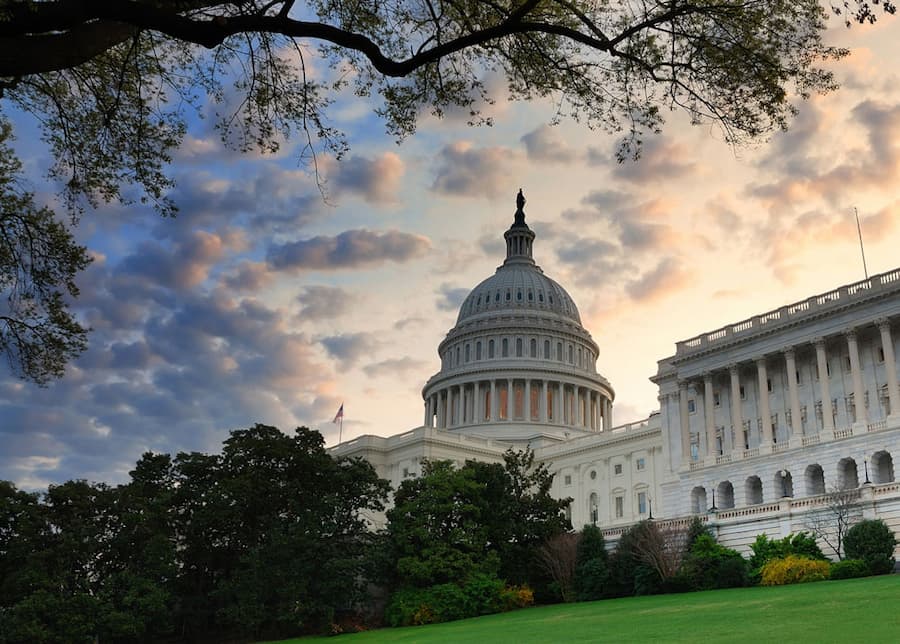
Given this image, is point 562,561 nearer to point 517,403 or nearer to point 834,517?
point 834,517

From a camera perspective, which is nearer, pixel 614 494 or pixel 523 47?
pixel 523 47

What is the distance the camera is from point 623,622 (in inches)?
1517

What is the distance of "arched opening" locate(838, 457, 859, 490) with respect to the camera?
7456cm

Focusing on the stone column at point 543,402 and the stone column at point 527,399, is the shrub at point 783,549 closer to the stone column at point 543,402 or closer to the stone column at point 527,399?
the stone column at point 527,399

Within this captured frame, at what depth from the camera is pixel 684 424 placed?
297ft

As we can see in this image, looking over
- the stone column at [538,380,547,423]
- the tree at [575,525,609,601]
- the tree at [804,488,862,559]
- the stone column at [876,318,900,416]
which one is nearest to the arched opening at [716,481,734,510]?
the stone column at [876,318,900,416]

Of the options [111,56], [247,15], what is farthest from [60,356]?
[247,15]

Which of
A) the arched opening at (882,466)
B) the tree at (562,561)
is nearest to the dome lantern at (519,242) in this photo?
the arched opening at (882,466)

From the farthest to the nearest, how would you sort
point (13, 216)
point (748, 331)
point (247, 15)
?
1. point (748, 331)
2. point (13, 216)
3. point (247, 15)

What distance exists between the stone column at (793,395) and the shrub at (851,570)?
111ft

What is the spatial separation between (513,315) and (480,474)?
9341 cm

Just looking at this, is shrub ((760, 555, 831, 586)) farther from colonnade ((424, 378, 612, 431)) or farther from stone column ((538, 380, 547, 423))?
stone column ((538, 380, 547, 423))

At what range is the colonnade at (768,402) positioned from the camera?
247 feet

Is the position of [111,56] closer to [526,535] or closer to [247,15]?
[247,15]
